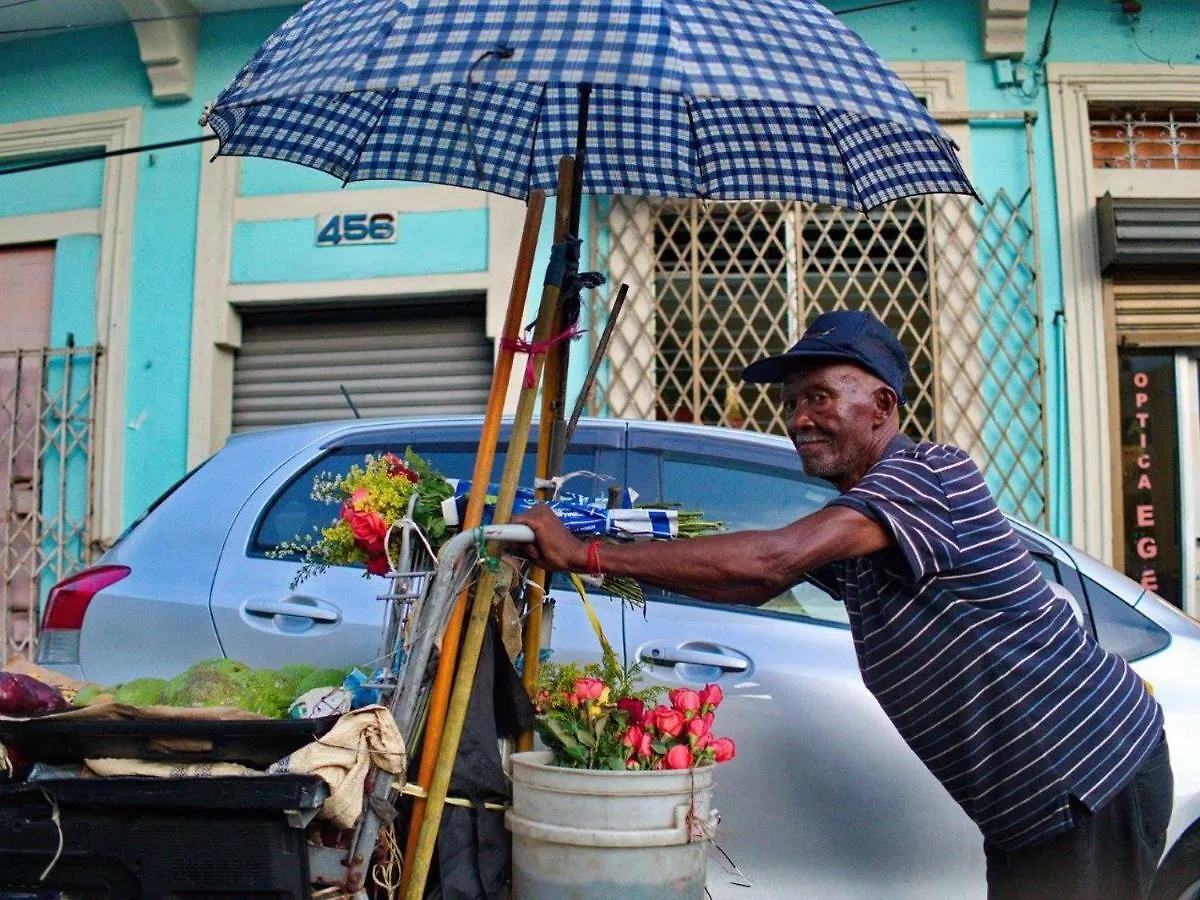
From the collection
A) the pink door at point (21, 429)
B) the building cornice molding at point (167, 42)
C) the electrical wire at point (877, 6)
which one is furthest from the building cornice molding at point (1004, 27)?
the pink door at point (21, 429)

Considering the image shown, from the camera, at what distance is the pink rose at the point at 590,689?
90.4 inches

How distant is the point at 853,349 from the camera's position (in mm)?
2275

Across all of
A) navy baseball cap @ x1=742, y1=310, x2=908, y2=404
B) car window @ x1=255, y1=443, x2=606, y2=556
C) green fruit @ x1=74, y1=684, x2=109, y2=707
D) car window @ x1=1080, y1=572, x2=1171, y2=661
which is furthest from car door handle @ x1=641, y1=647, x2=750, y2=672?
green fruit @ x1=74, y1=684, x2=109, y2=707

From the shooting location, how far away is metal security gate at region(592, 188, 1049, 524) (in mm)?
7195

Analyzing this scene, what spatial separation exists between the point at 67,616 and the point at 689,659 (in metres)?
2.05

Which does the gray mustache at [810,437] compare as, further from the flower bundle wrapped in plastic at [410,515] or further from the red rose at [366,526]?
the red rose at [366,526]

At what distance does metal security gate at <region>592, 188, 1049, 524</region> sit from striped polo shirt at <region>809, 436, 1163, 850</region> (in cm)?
510

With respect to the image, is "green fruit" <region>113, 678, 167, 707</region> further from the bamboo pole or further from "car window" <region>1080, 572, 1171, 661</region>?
"car window" <region>1080, 572, 1171, 661</region>

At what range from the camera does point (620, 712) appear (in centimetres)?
231

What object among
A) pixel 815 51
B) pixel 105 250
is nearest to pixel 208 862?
pixel 815 51

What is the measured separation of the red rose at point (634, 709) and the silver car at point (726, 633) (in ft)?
3.71

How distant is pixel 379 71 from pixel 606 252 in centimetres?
571

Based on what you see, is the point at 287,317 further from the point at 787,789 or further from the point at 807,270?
the point at 787,789

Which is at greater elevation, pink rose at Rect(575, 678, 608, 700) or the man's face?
the man's face
